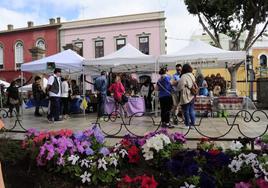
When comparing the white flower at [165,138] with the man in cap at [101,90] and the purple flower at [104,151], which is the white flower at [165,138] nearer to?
the purple flower at [104,151]

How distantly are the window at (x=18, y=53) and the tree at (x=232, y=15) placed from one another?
25.9m

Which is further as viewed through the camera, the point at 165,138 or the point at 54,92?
the point at 54,92

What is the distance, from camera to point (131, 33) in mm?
35344

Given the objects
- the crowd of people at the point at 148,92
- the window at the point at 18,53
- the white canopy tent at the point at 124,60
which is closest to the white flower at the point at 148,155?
the crowd of people at the point at 148,92

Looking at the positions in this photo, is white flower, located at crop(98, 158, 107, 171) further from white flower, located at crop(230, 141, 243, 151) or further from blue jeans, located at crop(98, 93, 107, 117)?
blue jeans, located at crop(98, 93, 107, 117)

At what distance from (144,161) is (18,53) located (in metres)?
38.9

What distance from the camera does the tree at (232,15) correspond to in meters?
18.4

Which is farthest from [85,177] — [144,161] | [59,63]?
[59,63]

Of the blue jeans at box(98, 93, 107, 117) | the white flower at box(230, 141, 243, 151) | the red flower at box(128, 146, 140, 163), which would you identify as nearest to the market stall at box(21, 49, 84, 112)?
the blue jeans at box(98, 93, 107, 117)

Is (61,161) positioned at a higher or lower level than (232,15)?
lower

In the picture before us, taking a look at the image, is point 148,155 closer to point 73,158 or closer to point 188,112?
point 73,158

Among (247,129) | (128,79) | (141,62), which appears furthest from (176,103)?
(128,79)

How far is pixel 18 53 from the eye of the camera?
1612 inches

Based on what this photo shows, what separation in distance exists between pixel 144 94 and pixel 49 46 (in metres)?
25.0
